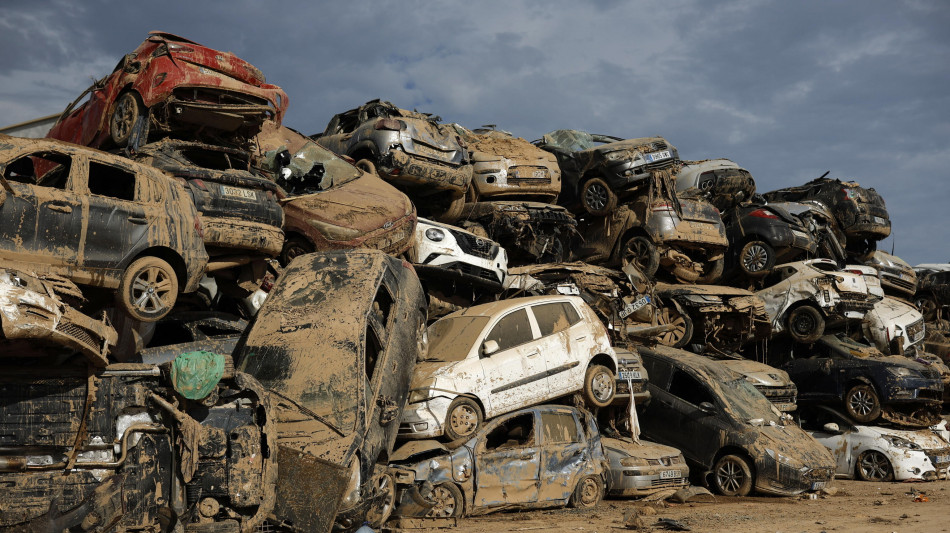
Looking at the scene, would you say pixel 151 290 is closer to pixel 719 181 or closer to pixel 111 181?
pixel 111 181

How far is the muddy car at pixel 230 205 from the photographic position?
10039 mm

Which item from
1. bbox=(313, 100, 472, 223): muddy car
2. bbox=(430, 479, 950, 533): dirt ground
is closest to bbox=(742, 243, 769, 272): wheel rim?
bbox=(313, 100, 472, 223): muddy car

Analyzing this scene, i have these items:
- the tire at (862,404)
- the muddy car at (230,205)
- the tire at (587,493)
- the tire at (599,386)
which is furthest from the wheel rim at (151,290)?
the tire at (862,404)

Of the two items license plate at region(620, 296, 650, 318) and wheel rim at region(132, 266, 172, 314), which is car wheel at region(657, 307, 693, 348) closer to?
license plate at region(620, 296, 650, 318)

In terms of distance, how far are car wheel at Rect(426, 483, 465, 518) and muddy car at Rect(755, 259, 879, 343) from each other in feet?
37.0

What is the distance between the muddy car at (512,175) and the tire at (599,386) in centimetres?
Result: 579

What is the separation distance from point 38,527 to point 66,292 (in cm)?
209

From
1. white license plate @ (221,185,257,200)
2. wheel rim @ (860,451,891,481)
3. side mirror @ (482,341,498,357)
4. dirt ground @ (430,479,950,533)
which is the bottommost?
dirt ground @ (430,479,950,533)

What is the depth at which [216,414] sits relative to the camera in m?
6.55

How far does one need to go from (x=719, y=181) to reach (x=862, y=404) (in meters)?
6.42

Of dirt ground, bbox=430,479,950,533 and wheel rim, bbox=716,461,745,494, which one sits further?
wheel rim, bbox=716,461,745,494

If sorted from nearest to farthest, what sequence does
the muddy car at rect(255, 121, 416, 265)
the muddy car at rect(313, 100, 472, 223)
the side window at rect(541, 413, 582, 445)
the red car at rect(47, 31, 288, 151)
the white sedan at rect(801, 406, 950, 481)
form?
the side window at rect(541, 413, 582, 445), the red car at rect(47, 31, 288, 151), the muddy car at rect(255, 121, 416, 265), the white sedan at rect(801, 406, 950, 481), the muddy car at rect(313, 100, 472, 223)

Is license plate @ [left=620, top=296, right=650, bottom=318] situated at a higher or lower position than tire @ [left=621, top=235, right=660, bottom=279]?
lower

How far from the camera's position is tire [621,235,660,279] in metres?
17.5
